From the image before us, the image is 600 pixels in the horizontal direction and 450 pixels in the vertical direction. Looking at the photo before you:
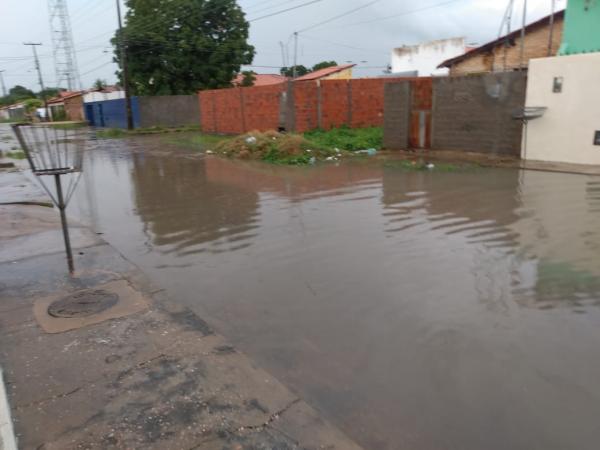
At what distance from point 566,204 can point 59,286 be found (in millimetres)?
7956

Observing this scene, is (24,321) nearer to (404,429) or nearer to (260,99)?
(404,429)

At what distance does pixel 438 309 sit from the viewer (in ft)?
14.8

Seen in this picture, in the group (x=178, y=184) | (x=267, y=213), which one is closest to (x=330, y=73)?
(x=178, y=184)

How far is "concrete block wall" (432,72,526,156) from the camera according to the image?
12719 millimetres

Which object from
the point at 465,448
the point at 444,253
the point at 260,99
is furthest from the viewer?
the point at 260,99

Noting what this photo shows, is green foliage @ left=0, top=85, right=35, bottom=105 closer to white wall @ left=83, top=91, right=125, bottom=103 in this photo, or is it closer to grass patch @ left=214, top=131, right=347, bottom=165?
white wall @ left=83, top=91, right=125, bottom=103

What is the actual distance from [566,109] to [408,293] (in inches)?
365

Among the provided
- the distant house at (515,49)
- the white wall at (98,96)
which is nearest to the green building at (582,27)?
the distant house at (515,49)

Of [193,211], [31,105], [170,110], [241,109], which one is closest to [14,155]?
[241,109]

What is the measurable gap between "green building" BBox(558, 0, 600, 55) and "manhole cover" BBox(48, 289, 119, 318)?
15.6 m

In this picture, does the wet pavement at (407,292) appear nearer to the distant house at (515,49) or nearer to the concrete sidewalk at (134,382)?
the concrete sidewalk at (134,382)

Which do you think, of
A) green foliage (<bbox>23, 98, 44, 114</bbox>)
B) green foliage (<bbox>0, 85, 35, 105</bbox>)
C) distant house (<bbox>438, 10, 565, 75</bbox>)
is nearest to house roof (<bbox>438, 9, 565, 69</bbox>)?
distant house (<bbox>438, 10, 565, 75</bbox>)

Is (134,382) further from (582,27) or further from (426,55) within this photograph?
(426,55)

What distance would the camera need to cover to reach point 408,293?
4867mm
